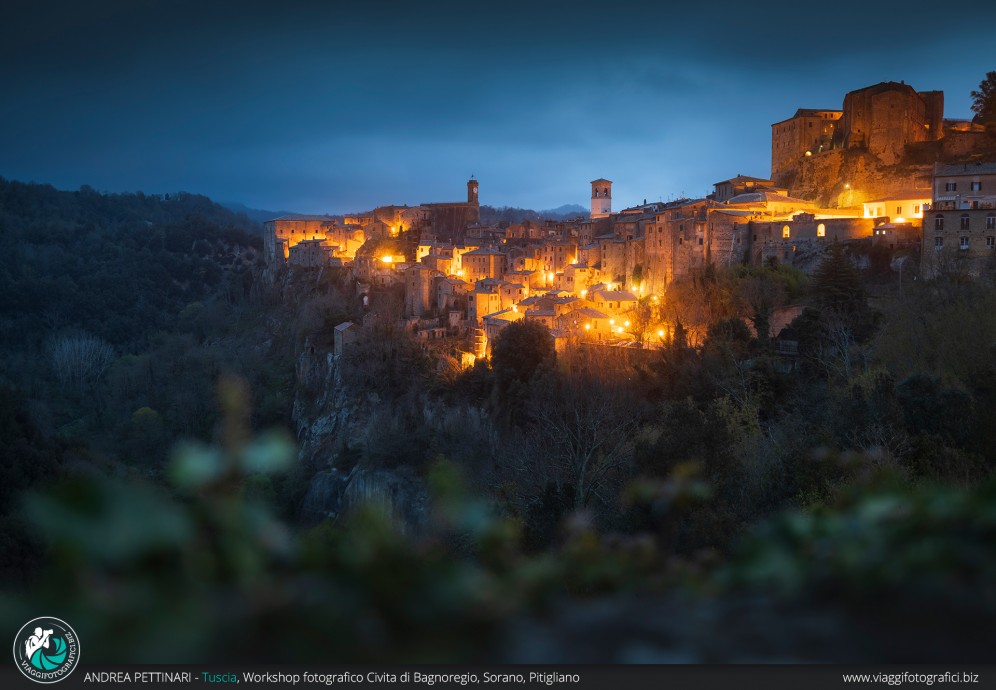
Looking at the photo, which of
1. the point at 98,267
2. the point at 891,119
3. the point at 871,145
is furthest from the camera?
the point at 98,267

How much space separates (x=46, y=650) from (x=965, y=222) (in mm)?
26561

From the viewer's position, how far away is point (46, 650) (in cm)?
192

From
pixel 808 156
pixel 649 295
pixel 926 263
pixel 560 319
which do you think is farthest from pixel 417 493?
pixel 808 156

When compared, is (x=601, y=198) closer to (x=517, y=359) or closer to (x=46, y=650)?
(x=517, y=359)

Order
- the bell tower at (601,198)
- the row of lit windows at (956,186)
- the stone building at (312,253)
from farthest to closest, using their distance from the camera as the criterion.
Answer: the stone building at (312,253)
the bell tower at (601,198)
the row of lit windows at (956,186)

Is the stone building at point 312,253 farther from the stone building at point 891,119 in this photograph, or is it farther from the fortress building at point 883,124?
the stone building at point 891,119

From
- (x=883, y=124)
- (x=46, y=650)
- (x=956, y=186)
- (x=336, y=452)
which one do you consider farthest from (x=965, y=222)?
(x=46, y=650)

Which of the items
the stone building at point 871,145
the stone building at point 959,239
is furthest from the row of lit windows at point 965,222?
the stone building at point 871,145

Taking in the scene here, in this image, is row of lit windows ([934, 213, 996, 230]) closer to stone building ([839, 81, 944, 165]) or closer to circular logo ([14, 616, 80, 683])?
stone building ([839, 81, 944, 165])

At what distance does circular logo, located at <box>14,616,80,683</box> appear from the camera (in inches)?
69.8

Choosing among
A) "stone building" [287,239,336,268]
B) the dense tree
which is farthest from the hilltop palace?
the dense tree

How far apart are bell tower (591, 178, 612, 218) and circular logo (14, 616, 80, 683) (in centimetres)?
4618

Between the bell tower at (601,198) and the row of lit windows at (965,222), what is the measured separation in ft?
81.9

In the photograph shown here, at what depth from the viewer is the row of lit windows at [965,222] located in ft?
72.8
